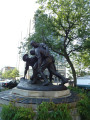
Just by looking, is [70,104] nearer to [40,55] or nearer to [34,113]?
[34,113]

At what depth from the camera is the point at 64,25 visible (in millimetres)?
16719

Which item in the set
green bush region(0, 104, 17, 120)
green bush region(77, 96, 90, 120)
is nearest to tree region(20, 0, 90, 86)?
green bush region(77, 96, 90, 120)

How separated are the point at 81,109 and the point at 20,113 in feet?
7.90

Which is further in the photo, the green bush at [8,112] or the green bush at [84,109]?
the green bush at [84,109]

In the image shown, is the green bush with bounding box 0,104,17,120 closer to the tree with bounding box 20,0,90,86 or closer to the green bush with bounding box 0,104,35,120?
the green bush with bounding box 0,104,35,120

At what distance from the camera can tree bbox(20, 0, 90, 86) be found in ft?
50.5

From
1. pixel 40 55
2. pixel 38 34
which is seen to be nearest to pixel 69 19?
pixel 38 34

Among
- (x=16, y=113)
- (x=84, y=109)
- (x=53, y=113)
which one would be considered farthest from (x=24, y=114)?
(x=84, y=109)

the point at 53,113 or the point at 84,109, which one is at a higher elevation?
the point at 53,113

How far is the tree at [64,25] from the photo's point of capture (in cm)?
1541

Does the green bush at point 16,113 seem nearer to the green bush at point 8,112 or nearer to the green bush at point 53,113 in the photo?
the green bush at point 8,112

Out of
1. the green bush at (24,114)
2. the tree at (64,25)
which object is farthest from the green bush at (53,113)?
the tree at (64,25)

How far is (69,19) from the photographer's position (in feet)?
53.8

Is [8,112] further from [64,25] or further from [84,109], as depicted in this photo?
[64,25]
